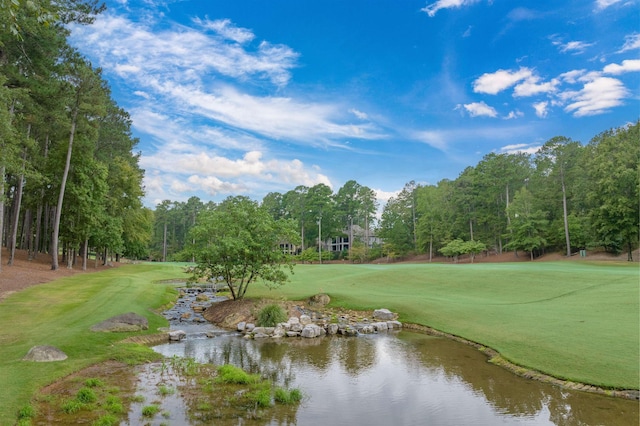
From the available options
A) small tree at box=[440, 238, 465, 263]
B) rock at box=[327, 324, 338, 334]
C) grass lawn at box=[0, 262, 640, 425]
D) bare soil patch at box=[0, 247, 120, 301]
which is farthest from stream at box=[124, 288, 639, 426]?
small tree at box=[440, 238, 465, 263]

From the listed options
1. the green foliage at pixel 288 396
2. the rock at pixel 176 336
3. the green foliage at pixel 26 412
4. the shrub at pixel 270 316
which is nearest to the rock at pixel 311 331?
the shrub at pixel 270 316

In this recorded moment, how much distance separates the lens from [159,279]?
37.5 metres

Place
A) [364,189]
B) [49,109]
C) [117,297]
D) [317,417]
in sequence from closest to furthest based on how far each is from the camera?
[317,417] → [117,297] → [49,109] → [364,189]

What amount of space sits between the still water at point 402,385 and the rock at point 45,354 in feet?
10.5

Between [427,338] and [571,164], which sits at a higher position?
[571,164]

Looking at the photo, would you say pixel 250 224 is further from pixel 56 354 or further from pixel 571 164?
pixel 571 164

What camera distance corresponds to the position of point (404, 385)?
10219mm

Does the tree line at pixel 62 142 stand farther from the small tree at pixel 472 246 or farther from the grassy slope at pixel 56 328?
the small tree at pixel 472 246

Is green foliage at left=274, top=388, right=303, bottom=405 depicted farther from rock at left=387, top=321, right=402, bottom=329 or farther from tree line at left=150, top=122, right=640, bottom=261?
tree line at left=150, top=122, right=640, bottom=261

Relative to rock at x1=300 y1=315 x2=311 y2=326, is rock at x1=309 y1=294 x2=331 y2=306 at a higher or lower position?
higher

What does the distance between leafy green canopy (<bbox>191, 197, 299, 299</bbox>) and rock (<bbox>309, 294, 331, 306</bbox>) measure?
8.16 ft

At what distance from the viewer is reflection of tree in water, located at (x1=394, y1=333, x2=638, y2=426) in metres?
8.23

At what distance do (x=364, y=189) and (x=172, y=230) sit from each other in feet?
185

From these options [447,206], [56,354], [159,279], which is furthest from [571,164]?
[56,354]
